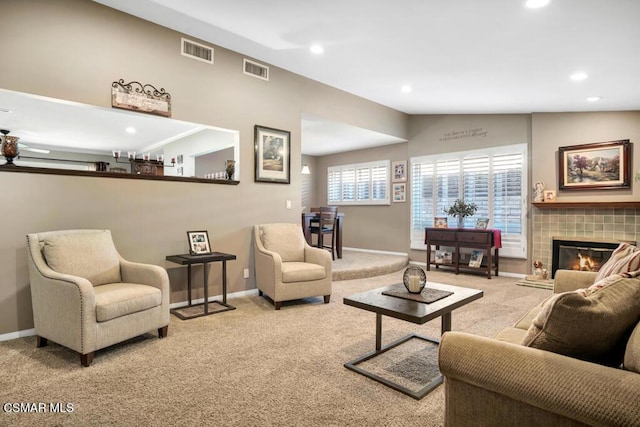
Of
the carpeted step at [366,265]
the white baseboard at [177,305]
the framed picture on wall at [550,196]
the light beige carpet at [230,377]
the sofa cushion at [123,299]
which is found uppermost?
the framed picture on wall at [550,196]

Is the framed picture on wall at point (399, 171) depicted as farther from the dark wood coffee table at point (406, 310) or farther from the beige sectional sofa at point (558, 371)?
the beige sectional sofa at point (558, 371)

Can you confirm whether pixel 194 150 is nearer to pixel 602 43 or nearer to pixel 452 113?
pixel 452 113

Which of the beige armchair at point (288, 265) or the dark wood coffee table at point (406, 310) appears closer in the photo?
the dark wood coffee table at point (406, 310)

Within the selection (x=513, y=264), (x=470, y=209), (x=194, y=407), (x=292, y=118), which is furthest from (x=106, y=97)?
(x=513, y=264)

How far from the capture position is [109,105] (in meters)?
3.28

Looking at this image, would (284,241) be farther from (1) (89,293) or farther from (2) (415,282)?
(1) (89,293)

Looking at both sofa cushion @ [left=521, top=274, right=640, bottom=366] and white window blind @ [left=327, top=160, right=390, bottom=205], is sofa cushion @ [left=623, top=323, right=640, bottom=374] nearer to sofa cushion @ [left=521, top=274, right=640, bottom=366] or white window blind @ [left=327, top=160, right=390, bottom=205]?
sofa cushion @ [left=521, top=274, right=640, bottom=366]

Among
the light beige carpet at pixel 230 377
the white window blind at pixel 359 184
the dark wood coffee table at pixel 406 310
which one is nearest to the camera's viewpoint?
the light beige carpet at pixel 230 377

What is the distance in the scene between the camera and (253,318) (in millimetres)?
3428

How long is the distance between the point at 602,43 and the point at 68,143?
8919 millimetres

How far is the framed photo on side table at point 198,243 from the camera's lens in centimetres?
367

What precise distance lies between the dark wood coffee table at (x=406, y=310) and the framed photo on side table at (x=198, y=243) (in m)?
1.95

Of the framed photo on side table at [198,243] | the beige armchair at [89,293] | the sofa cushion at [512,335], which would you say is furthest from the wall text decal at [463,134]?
the beige armchair at [89,293]

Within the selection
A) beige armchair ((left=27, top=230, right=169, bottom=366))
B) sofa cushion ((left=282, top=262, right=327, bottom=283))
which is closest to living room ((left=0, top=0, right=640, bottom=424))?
beige armchair ((left=27, top=230, right=169, bottom=366))
